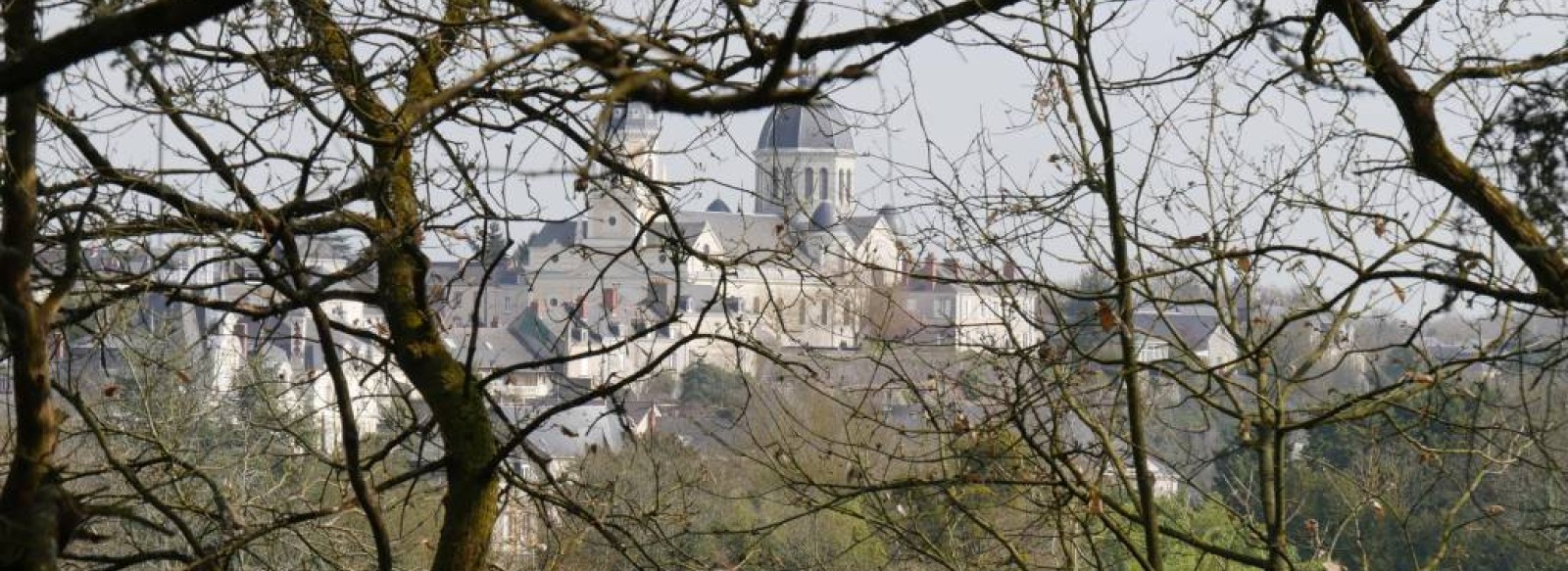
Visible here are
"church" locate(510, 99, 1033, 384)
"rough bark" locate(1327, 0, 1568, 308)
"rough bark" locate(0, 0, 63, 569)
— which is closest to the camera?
"rough bark" locate(0, 0, 63, 569)

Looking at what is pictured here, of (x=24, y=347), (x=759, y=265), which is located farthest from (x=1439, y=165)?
(x=24, y=347)

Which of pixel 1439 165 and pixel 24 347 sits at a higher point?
pixel 1439 165

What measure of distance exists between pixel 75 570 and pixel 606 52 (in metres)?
2.12

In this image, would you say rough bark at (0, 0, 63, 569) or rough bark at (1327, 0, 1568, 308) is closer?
rough bark at (0, 0, 63, 569)

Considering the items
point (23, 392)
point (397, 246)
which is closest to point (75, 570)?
point (397, 246)

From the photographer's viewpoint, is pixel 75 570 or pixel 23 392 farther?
pixel 75 570

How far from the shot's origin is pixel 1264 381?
192 inches

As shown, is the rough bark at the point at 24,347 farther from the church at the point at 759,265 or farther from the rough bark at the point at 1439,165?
the rough bark at the point at 1439,165

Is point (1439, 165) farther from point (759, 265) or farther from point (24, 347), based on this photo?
point (24, 347)

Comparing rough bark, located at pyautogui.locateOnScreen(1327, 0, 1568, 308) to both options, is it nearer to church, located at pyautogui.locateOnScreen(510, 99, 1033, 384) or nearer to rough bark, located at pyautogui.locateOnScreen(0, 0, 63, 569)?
church, located at pyautogui.locateOnScreen(510, 99, 1033, 384)

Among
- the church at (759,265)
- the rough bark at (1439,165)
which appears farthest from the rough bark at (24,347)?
the rough bark at (1439,165)

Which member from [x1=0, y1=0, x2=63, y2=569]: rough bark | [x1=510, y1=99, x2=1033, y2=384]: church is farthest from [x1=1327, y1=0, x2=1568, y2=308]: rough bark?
[x1=0, y1=0, x2=63, y2=569]: rough bark

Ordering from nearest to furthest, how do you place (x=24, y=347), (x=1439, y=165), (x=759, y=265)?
(x=24, y=347)
(x=1439, y=165)
(x=759, y=265)

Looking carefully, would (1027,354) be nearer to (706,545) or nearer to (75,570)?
(75,570)
